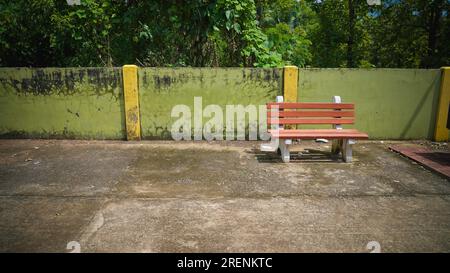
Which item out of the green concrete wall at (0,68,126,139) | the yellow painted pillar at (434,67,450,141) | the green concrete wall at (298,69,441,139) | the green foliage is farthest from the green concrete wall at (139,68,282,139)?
the yellow painted pillar at (434,67,450,141)

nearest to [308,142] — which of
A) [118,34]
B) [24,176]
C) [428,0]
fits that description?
[24,176]

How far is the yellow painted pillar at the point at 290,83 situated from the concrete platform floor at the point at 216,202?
139cm

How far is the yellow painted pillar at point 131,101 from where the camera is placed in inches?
278

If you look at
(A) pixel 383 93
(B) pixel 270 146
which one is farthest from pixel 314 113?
(A) pixel 383 93

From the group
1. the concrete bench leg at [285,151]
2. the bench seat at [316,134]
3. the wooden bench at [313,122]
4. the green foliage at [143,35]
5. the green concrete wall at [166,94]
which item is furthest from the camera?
the green foliage at [143,35]

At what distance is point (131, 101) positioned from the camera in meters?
7.16

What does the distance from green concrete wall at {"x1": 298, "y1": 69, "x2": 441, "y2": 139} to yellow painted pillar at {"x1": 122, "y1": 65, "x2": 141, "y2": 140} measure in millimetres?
3420

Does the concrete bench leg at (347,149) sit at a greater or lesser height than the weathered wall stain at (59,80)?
lesser

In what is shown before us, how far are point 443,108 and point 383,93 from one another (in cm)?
127

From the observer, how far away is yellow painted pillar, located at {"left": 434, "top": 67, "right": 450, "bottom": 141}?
7121mm

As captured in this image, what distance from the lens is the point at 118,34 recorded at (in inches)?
406

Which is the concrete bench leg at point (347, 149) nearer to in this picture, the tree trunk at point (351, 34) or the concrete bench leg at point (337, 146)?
the concrete bench leg at point (337, 146)

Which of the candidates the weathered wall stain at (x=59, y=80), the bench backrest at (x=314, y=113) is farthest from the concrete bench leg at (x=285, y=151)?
the weathered wall stain at (x=59, y=80)
